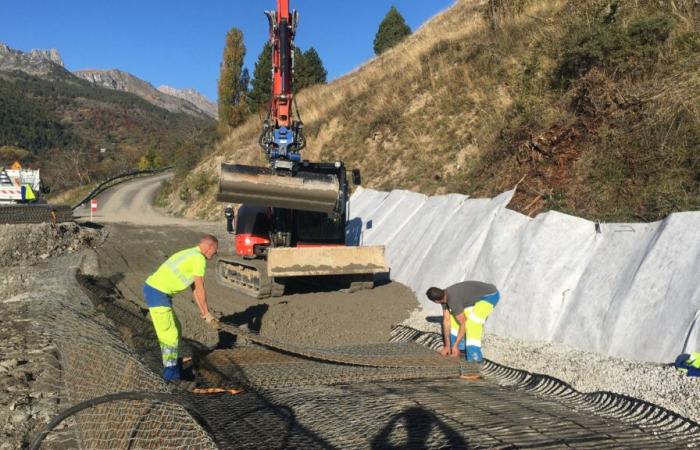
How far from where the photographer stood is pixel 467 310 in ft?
22.4

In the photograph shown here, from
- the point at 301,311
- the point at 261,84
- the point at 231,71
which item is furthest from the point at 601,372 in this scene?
the point at 231,71

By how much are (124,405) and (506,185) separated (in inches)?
361

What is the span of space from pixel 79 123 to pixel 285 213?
132 metres

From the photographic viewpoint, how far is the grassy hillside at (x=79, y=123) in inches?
3675

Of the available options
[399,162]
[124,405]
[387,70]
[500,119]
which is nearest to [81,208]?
[387,70]

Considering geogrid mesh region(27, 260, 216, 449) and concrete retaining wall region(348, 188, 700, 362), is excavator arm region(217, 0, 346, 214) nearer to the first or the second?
concrete retaining wall region(348, 188, 700, 362)

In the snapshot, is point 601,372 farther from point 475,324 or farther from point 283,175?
point 283,175

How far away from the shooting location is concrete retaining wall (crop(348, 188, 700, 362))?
19.5 ft

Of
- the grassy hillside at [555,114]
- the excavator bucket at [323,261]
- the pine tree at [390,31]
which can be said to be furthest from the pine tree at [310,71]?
the excavator bucket at [323,261]

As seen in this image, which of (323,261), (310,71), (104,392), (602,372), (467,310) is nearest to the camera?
(104,392)

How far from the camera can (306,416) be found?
4.45 metres

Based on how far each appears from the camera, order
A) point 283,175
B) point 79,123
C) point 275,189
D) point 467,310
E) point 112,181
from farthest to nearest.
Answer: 1. point 79,123
2. point 112,181
3. point 283,175
4. point 275,189
5. point 467,310

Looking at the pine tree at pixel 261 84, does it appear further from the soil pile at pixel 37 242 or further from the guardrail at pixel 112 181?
the soil pile at pixel 37 242

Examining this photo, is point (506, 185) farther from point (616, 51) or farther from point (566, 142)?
point (616, 51)
